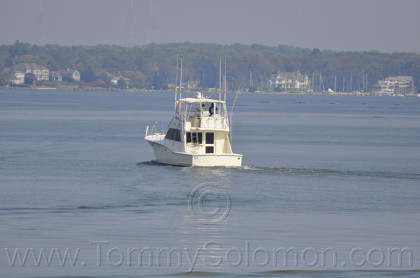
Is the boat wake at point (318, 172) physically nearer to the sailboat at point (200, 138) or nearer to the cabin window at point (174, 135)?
the sailboat at point (200, 138)

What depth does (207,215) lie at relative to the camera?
3534 cm

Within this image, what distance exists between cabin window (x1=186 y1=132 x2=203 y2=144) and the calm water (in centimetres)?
234

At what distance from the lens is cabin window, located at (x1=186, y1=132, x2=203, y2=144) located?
5172 centimetres

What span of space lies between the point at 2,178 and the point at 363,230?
2358cm

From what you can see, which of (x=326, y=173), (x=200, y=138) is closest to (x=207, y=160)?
(x=200, y=138)

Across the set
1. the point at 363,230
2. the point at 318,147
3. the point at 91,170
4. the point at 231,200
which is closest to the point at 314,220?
the point at 363,230

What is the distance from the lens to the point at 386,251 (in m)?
27.9

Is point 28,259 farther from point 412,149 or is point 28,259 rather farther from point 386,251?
point 412,149
